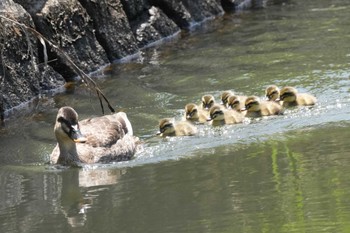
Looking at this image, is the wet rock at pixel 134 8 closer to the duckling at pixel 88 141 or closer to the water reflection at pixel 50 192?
the duckling at pixel 88 141

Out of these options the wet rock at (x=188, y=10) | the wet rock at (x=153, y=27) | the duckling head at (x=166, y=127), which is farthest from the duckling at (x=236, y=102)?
the wet rock at (x=188, y=10)

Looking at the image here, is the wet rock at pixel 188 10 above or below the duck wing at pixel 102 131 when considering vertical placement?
above

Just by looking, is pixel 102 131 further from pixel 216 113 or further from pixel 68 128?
pixel 216 113

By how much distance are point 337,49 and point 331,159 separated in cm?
446

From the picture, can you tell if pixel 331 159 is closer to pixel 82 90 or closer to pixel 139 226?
pixel 139 226

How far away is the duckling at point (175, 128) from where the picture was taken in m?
9.52

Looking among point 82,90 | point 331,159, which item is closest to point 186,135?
point 331,159

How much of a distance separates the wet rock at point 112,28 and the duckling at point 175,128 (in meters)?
3.98

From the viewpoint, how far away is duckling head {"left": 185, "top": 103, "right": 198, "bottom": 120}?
9.92 meters

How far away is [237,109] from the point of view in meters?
9.98

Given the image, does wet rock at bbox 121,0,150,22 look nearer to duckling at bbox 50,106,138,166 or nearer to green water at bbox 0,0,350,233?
green water at bbox 0,0,350,233

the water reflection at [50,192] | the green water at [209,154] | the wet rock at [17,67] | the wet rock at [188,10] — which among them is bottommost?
the water reflection at [50,192]

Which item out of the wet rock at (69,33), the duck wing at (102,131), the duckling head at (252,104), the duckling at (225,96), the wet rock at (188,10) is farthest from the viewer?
the wet rock at (188,10)

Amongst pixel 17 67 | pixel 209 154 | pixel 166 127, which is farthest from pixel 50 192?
pixel 17 67
